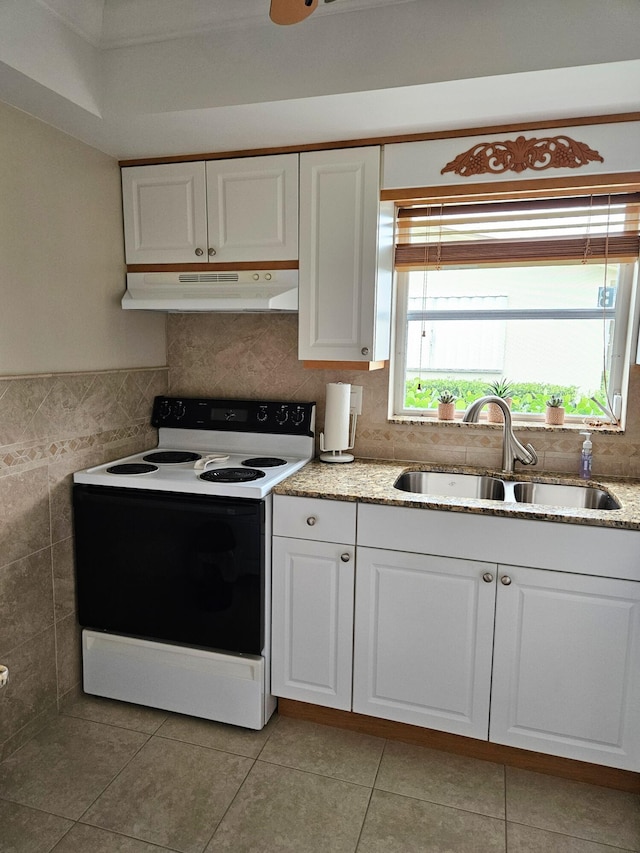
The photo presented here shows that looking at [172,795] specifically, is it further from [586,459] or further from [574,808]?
[586,459]

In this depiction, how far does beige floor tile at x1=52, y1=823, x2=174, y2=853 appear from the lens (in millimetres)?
1669

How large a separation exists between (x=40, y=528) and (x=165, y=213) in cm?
135

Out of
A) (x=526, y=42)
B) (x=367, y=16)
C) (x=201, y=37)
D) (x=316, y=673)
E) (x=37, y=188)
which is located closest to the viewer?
(x=526, y=42)

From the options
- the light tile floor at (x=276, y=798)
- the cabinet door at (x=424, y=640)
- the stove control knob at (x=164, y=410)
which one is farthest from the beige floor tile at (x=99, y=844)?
the stove control knob at (x=164, y=410)

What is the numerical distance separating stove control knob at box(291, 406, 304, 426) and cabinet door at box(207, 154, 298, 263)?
0.66 meters

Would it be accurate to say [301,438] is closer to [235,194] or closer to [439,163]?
[235,194]

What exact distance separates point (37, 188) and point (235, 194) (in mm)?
724

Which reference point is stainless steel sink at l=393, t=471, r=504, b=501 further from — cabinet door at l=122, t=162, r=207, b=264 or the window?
cabinet door at l=122, t=162, r=207, b=264

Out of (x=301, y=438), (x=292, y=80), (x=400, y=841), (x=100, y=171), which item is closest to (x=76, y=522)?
(x=301, y=438)

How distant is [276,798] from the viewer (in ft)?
6.17

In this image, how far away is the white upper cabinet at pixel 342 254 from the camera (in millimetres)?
2230

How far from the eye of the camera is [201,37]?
1.91 m

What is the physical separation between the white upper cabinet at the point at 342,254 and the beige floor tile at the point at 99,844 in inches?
66.9

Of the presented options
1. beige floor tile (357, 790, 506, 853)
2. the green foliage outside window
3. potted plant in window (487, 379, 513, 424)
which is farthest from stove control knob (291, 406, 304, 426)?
beige floor tile (357, 790, 506, 853)
